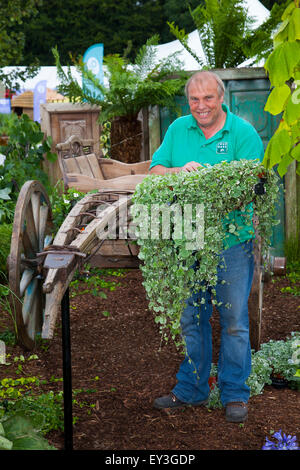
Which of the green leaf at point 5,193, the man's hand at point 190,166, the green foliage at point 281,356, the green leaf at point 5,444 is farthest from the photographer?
the green leaf at point 5,193

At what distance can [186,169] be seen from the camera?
3.02 meters

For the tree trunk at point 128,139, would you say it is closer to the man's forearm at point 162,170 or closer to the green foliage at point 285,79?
the man's forearm at point 162,170

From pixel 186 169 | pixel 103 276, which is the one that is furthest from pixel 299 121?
pixel 103 276

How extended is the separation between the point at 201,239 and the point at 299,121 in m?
0.87

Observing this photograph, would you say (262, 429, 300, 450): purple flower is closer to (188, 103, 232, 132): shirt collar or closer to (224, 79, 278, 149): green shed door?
(188, 103, 232, 132): shirt collar

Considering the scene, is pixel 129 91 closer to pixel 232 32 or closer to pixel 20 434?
pixel 232 32

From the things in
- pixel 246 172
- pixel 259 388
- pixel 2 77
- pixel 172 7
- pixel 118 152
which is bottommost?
pixel 259 388

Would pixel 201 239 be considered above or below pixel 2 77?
below

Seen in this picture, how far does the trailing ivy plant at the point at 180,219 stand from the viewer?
2766 mm

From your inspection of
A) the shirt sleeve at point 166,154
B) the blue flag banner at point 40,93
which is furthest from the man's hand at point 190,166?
the blue flag banner at point 40,93

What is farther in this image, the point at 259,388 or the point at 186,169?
the point at 259,388

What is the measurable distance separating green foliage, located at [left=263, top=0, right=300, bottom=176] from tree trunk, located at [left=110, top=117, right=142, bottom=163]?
18.2 ft

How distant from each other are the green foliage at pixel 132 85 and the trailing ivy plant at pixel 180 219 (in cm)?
424

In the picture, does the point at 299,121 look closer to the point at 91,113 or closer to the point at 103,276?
the point at 103,276
